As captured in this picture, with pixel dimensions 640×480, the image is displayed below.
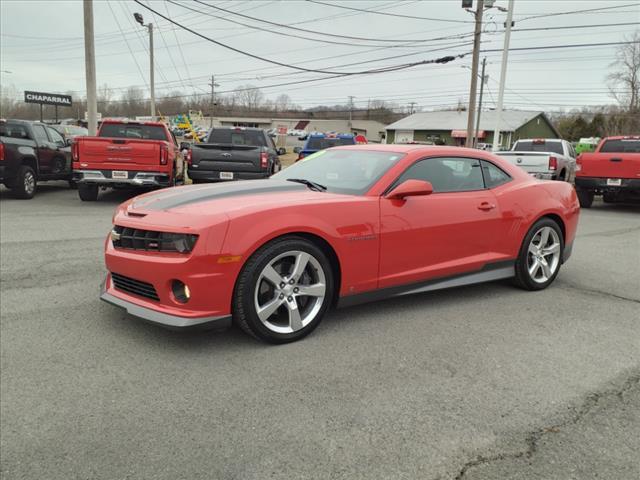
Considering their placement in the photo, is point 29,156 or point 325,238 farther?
point 29,156

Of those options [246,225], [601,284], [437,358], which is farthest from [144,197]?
[601,284]

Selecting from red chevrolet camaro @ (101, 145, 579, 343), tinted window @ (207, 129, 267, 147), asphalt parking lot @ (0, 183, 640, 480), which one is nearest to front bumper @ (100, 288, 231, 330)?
red chevrolet camaro @ (101, 145, 579, 343)

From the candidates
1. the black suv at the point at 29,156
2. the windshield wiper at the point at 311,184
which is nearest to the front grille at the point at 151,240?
the windshield wiper at the point at 311,184

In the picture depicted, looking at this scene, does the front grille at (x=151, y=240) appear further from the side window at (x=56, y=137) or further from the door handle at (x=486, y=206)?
the side window at (x=56, y=137)

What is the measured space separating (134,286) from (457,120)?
216 feet

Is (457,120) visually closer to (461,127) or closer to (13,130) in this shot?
(461,127)

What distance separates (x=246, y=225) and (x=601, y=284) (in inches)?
166

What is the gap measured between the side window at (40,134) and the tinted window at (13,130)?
243 mm

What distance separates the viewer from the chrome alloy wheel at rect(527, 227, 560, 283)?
195 inches

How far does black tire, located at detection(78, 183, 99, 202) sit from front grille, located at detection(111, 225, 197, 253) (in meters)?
8.11

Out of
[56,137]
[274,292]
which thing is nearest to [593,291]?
[274,292]

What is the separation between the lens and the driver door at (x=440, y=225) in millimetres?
3910

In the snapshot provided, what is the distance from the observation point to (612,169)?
11516 mm

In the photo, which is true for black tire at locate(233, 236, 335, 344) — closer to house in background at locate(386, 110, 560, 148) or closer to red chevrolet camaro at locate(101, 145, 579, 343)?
red chevrolet camaro at locate(101, 145, 579, 343)
